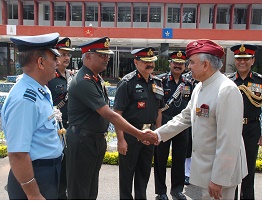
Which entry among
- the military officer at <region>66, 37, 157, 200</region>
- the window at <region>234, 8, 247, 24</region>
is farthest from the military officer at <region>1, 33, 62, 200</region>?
the window at <region>234, 8, 247, 24</region>

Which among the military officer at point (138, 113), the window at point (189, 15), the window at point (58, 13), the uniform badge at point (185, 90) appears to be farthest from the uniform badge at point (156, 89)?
the window at point (58, 13)

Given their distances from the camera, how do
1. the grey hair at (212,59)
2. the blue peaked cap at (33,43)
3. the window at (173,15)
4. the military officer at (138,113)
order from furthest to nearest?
the window at (173,15) → the military officer at (138,113) → the grey hair at (212,59) → the blue peaked cap at (33,43)

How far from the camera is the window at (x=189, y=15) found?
28.0 meters

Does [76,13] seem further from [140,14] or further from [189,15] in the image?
[189,15]

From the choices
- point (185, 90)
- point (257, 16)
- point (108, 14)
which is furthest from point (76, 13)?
point (185, 90)

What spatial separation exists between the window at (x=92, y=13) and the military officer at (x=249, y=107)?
86.5 feet

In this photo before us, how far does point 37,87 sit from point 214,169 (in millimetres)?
1368

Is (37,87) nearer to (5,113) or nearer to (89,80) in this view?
(5,113)

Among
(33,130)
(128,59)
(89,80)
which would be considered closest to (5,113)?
(33,130)

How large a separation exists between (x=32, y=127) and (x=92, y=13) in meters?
28.1

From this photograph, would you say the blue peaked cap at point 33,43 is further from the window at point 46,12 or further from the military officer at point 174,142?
the window at point 46,12

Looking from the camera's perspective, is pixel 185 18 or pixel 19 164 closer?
pixel 19 164

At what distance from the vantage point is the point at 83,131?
2.66m

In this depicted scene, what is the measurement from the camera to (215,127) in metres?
2.18
